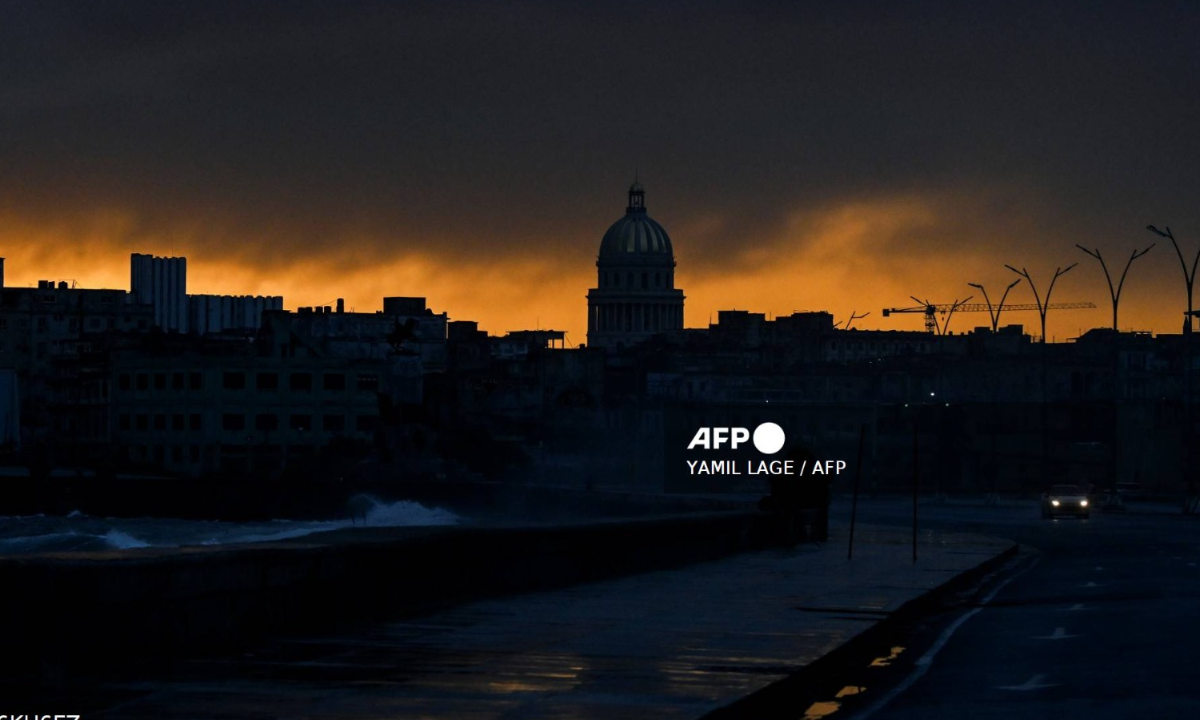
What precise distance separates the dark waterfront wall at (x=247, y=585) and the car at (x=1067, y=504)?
5187 centimetres

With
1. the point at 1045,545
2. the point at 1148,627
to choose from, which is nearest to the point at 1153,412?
the point at 1045,545

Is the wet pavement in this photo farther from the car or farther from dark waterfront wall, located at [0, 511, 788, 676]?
the car

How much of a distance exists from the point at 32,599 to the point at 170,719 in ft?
8.02

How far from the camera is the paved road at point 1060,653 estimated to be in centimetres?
1655

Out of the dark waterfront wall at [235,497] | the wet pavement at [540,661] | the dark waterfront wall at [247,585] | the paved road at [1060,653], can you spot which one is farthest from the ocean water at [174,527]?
the wet pavement at [540,661]

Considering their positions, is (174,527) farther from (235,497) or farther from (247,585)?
(247,585)

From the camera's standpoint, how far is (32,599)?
15961 millimetres

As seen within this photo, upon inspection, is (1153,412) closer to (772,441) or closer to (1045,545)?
(772,441)

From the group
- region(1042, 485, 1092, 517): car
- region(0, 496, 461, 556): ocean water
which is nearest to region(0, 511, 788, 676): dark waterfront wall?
region(1042, 485, 1092, 517): car

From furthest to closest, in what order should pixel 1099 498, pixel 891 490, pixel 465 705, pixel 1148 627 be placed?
pixel 891 490 → pixel 1099 498 → pixel 1148 627 → pixel 465 705

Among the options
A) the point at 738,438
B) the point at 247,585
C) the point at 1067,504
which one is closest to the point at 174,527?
the point at 738,438

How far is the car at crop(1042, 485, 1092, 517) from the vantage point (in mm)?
81562

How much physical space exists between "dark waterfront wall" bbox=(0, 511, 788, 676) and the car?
51.9 m

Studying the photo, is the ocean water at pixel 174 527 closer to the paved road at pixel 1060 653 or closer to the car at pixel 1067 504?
the car at pixel 1067 504
